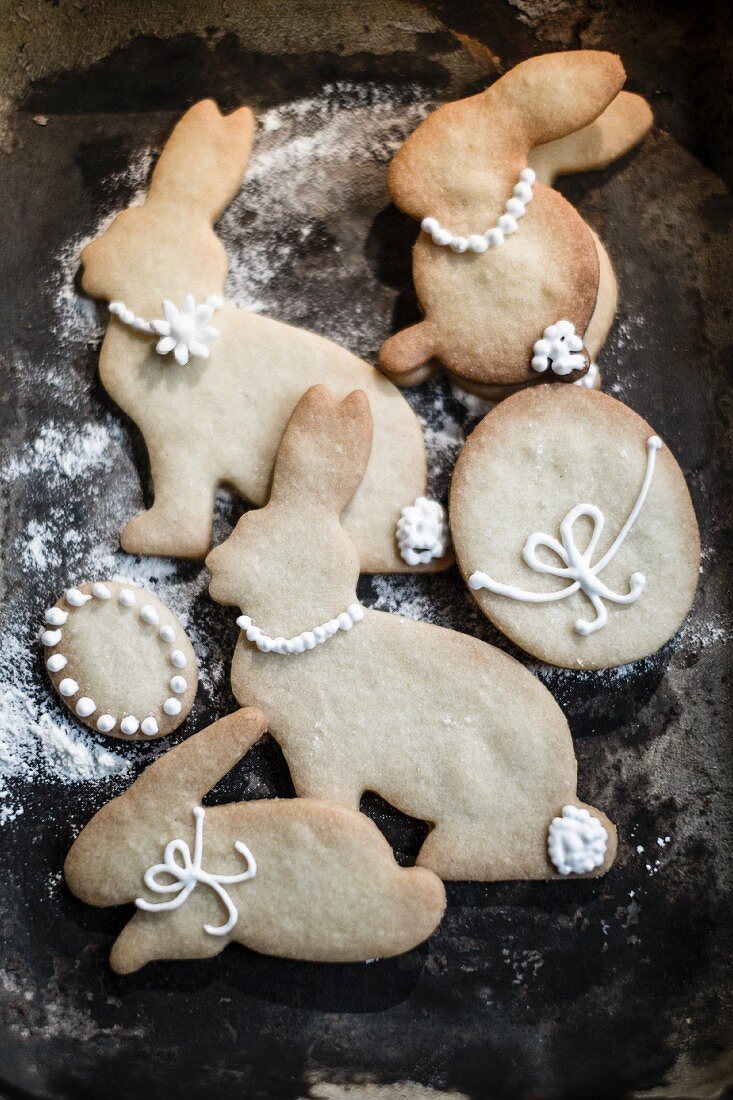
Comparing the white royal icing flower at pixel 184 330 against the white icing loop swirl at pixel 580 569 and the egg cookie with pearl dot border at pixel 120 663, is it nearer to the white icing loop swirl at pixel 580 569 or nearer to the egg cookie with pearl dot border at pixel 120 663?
the egg cookie with pearl dot border at pixel 120 663

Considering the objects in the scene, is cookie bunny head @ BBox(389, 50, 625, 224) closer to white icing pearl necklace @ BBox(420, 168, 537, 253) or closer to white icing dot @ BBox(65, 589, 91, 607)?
white icing pearl necklace @ BBox(420, 168, 537, 253)

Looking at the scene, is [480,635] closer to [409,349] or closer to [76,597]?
[409,349]

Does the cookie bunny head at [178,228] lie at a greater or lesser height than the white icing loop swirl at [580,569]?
greater

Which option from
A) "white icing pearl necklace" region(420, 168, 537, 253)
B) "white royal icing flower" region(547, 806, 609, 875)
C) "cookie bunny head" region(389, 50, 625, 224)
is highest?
"cookie bunny head" region(389, 50, 625, 224)

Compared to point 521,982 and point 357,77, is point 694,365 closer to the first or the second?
point 357,77

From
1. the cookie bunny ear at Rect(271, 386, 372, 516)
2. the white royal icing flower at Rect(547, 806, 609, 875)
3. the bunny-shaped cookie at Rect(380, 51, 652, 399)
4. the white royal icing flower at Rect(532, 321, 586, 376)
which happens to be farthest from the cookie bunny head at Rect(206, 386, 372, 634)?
the white royal icing flower at Rect(547, 806, 609, 875)

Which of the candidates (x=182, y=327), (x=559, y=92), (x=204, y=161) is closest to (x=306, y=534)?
(x=182, y=327)

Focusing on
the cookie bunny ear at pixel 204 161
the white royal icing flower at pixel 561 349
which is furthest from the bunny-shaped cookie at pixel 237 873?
the cookie bunny ear at pixel 204 161
